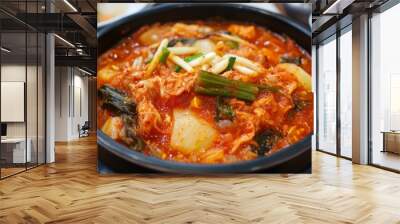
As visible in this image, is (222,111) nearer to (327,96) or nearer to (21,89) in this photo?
(21,89)

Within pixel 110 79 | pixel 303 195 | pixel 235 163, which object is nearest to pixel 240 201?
pixel 303 195

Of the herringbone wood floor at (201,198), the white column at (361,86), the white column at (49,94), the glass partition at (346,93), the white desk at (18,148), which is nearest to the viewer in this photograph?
the herringbone wood floor at (201,198)

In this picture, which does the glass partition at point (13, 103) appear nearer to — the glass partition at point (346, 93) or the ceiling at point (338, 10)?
the ceiling at point (338, 10)

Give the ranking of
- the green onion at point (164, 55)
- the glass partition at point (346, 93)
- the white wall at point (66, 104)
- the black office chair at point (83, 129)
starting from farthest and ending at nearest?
the black office chair at point (83, 129)
the white wall at point (66, 104)
the glass partition at point (346, 93)
the green onion at point (164, 55)

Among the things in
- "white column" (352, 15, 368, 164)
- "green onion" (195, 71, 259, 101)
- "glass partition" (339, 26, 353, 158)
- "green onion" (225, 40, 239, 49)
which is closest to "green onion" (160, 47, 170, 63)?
"green onion" (195, 71, 259, 101)

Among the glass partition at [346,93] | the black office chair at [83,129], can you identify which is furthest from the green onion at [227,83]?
the black office chair at [83,129]

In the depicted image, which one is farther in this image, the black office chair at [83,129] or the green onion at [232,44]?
the black office chair at [83,129]

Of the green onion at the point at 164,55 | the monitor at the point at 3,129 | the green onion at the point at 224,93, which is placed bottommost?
the monitor at the point at 3,129

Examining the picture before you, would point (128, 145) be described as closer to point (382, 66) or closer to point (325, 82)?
point (382, 66)
